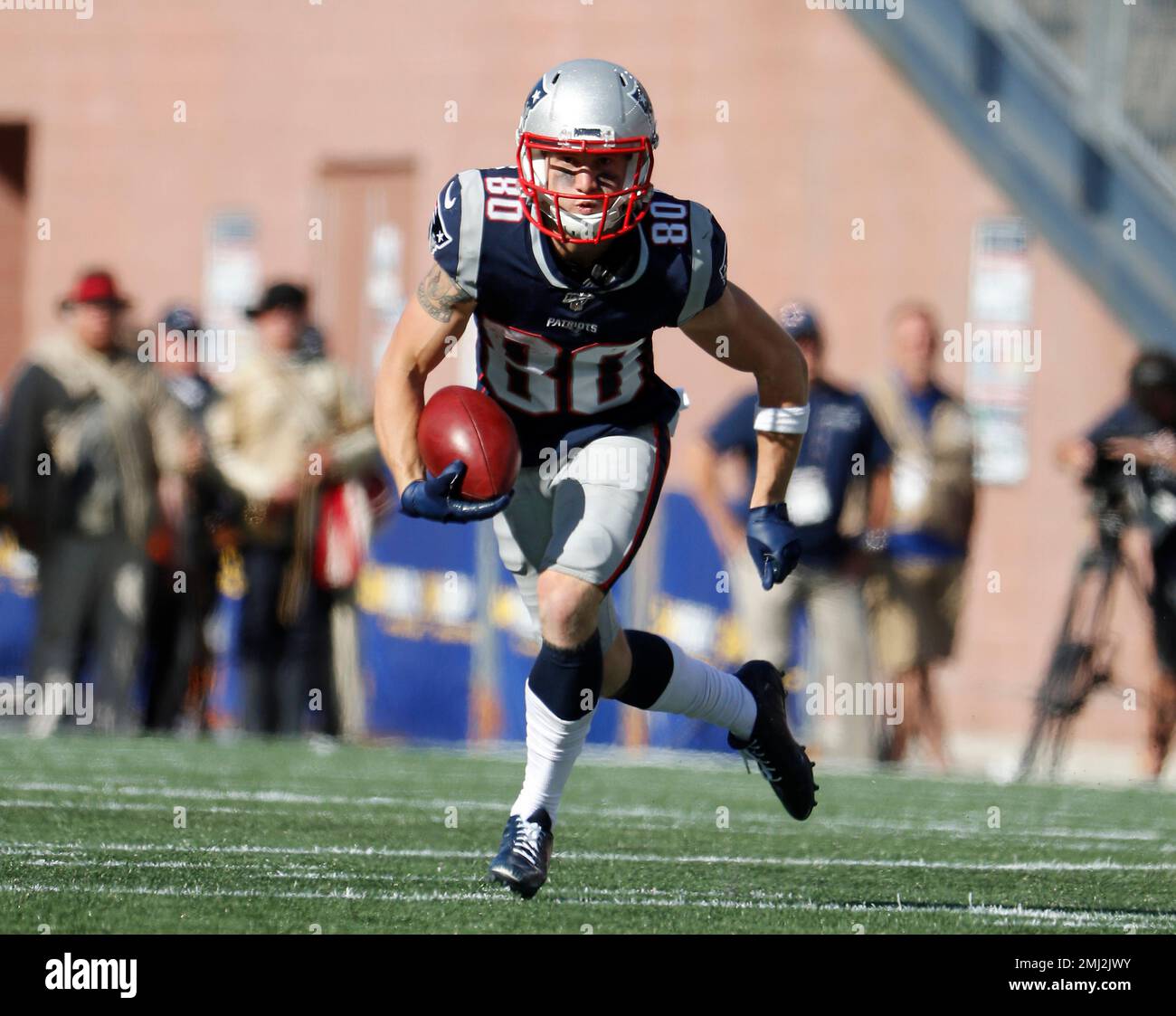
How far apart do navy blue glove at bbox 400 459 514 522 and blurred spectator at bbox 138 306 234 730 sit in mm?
5305

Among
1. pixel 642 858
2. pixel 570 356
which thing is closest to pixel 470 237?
pixel 570 356

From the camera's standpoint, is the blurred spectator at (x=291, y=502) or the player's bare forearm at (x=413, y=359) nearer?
the player's bare forearm at (x=413, y=359)

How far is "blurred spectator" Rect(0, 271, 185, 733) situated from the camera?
9.91 meters

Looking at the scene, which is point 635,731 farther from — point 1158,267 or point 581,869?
point 581,869

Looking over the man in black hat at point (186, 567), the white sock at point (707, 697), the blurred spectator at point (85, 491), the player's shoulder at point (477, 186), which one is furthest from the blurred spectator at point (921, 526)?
the player's shoulder at point (477, 186)

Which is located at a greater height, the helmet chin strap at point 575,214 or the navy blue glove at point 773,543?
the helmet chin strap at point 575,214

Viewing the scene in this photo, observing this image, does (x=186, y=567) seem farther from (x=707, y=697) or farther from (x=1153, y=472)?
(x=707, y=697)

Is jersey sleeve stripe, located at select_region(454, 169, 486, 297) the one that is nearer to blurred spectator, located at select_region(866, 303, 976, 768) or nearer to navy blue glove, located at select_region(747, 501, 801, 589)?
navy blue glove, located at select_region(747, 501, 801, 589)

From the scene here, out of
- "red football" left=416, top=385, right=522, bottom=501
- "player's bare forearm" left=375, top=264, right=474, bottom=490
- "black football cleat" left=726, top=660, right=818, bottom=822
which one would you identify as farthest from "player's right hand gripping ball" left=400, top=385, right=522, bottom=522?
"black football cleat" left=726, top=660, right=818, bottom=822

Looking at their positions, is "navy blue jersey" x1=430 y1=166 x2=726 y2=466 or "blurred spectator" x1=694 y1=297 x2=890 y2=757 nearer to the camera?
"navy blue jersey" x1=430 y1=166 x2=726 y2=466

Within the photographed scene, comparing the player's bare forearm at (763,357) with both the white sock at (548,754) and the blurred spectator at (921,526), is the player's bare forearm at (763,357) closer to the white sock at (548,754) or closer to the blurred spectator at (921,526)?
the white sock at (548,754)

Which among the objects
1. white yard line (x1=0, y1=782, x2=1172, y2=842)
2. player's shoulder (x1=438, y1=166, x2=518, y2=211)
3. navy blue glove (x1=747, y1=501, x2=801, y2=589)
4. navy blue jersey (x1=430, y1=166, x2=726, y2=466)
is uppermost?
player's shoulder (x1=438, y1=166, x2=518, y2=211)

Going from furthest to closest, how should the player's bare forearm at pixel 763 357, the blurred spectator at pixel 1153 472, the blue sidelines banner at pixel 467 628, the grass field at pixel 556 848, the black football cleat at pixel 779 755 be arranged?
the blue sidelines banner at pixel 467 628 → the blurred spectator at pixel 1153 472 → the black football cleat at pixel 779 755 → the player's bare forearm at pixel 763 357 → the grass field at pixel 556 848

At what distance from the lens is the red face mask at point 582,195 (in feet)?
16.1
